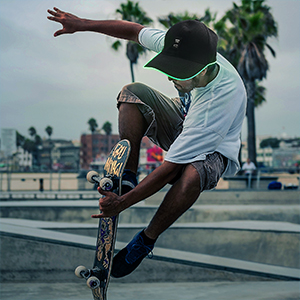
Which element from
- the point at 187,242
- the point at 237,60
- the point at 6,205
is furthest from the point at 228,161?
the point at 237,60

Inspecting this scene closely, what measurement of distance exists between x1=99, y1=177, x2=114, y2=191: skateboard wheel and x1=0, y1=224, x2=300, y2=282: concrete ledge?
2.91 metres

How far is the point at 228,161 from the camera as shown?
90.5 inches

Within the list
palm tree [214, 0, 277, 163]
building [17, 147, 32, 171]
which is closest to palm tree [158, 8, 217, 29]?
palm tree [214, 0, 277, 163]

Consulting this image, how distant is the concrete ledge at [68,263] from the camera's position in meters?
4.84

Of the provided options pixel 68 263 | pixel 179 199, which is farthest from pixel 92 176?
pixel 68 263

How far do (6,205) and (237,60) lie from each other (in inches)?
616

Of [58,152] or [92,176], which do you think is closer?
Answer: [92,176]

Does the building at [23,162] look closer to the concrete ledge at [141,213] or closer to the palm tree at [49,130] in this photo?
the concrete ledge at [141,213]

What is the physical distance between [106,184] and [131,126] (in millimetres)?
479

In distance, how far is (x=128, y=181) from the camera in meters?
2.32

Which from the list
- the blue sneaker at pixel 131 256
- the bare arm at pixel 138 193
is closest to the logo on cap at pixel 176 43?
the bare arm at pixel 138 193

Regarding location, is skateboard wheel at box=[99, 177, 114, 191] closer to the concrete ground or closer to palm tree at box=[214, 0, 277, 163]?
the concrete ground

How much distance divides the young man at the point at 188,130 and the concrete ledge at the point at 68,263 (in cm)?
271

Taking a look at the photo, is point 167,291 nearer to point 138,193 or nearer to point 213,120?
point 138,193
